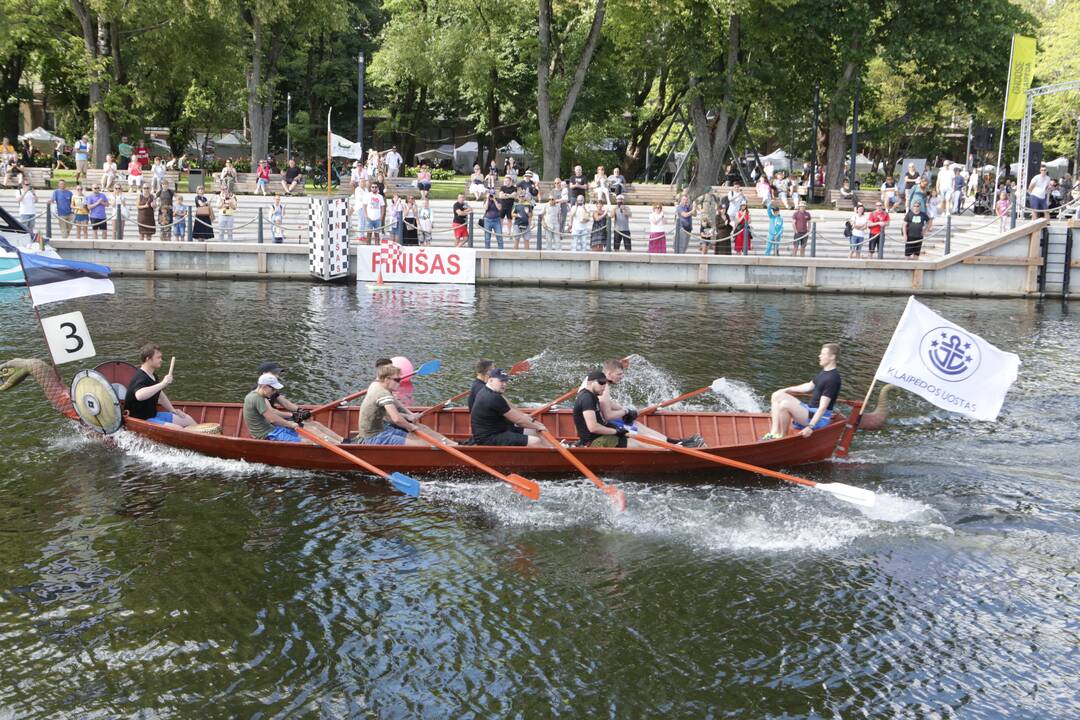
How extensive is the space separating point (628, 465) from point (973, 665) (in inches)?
226

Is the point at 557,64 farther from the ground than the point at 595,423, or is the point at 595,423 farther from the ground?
the point at 557,64

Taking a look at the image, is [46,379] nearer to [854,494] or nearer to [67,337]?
[67,337]

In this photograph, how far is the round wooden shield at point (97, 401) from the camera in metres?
15.3

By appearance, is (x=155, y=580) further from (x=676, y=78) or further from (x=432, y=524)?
(x=676, y=78)

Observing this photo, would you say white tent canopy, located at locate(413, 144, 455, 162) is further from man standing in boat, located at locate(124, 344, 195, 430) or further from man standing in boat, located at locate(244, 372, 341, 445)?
man standing in boat, located at locate(244, 372, 341, 445)

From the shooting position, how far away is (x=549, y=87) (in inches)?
1708

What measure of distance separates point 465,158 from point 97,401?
54.3 meters

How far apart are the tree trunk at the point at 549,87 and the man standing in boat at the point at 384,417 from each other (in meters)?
28.0

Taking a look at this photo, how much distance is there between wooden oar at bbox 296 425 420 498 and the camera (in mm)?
13586

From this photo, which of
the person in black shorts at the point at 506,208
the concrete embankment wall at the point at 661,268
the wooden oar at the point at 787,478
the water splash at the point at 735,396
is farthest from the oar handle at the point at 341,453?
the person in black shorts at the point at 506,208

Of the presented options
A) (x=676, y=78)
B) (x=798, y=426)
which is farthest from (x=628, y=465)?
(x=676, y=78)

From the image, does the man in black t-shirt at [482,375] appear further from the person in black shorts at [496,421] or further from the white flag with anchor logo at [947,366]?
the white flag with anchor logo at [947,366]

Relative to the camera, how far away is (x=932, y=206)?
123 ft

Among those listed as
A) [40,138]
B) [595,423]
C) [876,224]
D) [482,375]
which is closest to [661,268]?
[876,224]
